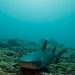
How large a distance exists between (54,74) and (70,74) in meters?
0.82

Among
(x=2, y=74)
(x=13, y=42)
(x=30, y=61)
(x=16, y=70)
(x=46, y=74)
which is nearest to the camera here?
(x=30, y=61)

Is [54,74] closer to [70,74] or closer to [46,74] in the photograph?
[46,74]

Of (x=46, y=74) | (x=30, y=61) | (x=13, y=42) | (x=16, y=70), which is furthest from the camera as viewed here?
(x=13, y=42)

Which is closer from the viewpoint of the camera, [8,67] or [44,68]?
[44,68]

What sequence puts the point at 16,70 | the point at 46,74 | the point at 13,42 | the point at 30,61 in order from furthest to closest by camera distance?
the point at 13,42 → the point at 16,70 → the point at 46,74 → the point at 30,61

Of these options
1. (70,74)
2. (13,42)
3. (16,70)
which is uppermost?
(13,42)

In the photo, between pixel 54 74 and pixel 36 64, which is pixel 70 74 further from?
pixel 36 64

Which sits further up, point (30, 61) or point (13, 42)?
point (13, 42)

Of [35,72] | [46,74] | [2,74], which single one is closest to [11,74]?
[2,74]

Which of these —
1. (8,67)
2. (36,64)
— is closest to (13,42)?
(8,67)

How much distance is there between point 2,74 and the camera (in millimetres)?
5816

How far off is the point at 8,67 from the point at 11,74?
1.10 m

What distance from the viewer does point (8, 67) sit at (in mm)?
7008

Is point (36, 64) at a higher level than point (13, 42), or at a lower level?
lower
